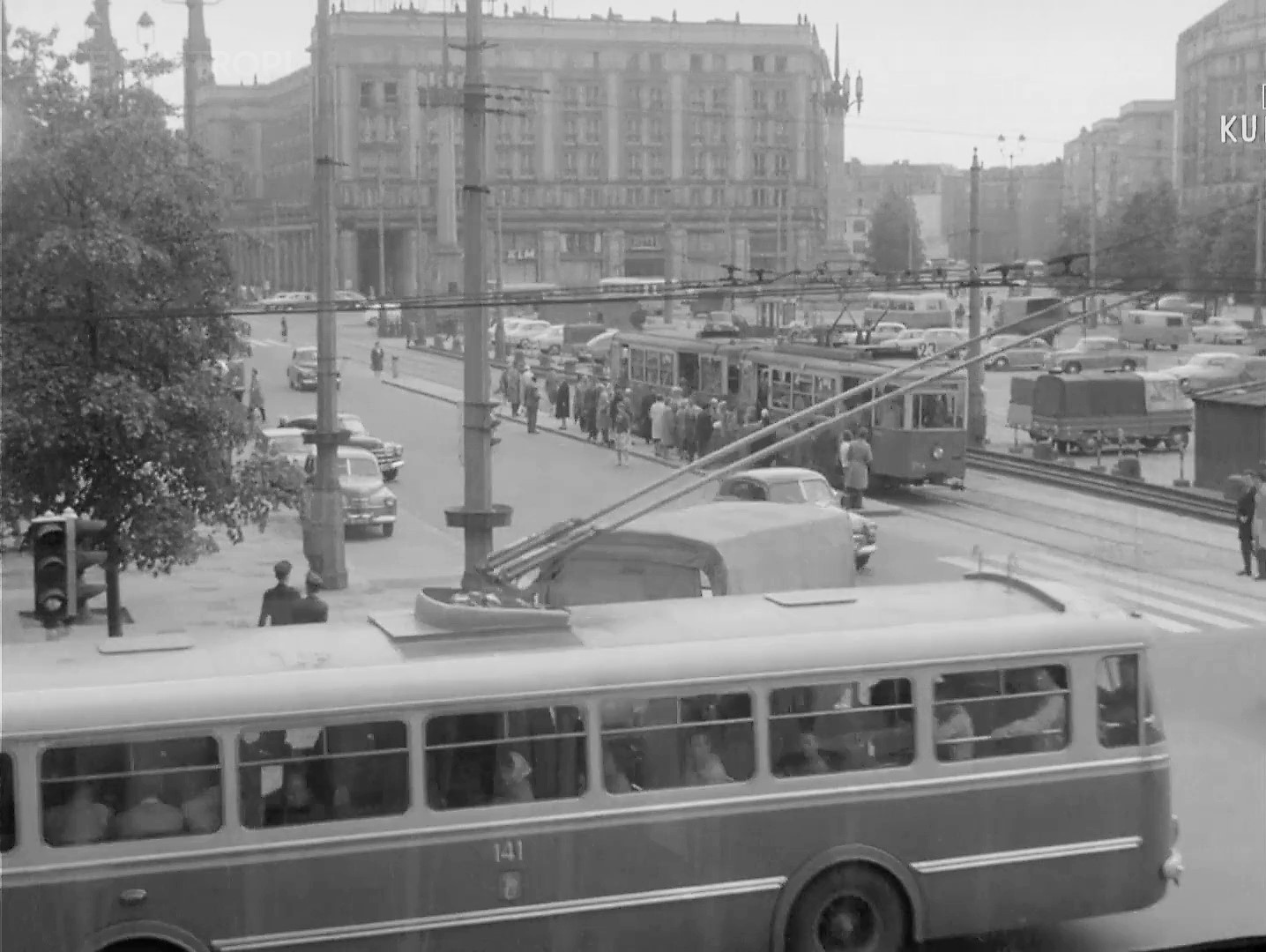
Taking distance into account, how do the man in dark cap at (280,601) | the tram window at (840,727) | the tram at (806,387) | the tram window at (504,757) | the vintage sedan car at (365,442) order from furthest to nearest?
1. the vintage sedan car at (365,442)
2. the tram at (806,387)
3. the man in dark cap at (280,601)
4. the tram window at (840,727)
5. the tram window at (504,757)

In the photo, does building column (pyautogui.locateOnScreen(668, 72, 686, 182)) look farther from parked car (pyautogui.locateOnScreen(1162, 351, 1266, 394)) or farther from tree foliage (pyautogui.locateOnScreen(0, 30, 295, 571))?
parked car (pyautogui.locateOnScreen(1162, 351, 1266, 394))

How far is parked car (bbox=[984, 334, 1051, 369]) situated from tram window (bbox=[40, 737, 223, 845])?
3.19 meters

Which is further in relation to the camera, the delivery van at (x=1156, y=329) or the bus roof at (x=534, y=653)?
the delivery van at (x=1156, y=329)

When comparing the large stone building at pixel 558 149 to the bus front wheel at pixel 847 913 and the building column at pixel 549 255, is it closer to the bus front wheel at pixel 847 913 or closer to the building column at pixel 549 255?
the building column at pixel 549 255

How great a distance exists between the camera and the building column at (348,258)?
5.83m

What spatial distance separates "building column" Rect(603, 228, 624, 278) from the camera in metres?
5.66

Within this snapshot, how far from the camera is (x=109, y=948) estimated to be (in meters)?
3.62

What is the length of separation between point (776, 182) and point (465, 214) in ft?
3.57

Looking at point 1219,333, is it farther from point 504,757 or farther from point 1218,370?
point 504,757

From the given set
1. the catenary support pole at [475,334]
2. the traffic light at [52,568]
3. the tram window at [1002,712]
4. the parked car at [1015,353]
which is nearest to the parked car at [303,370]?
the catenary support pole at [475,334]

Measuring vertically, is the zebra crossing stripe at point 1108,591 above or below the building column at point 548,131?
below

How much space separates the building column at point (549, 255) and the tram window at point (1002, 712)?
2240 millimetres

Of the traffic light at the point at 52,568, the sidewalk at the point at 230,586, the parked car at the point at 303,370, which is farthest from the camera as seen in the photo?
the parked car at the point at 303,370

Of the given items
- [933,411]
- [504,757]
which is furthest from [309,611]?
[933,411]
